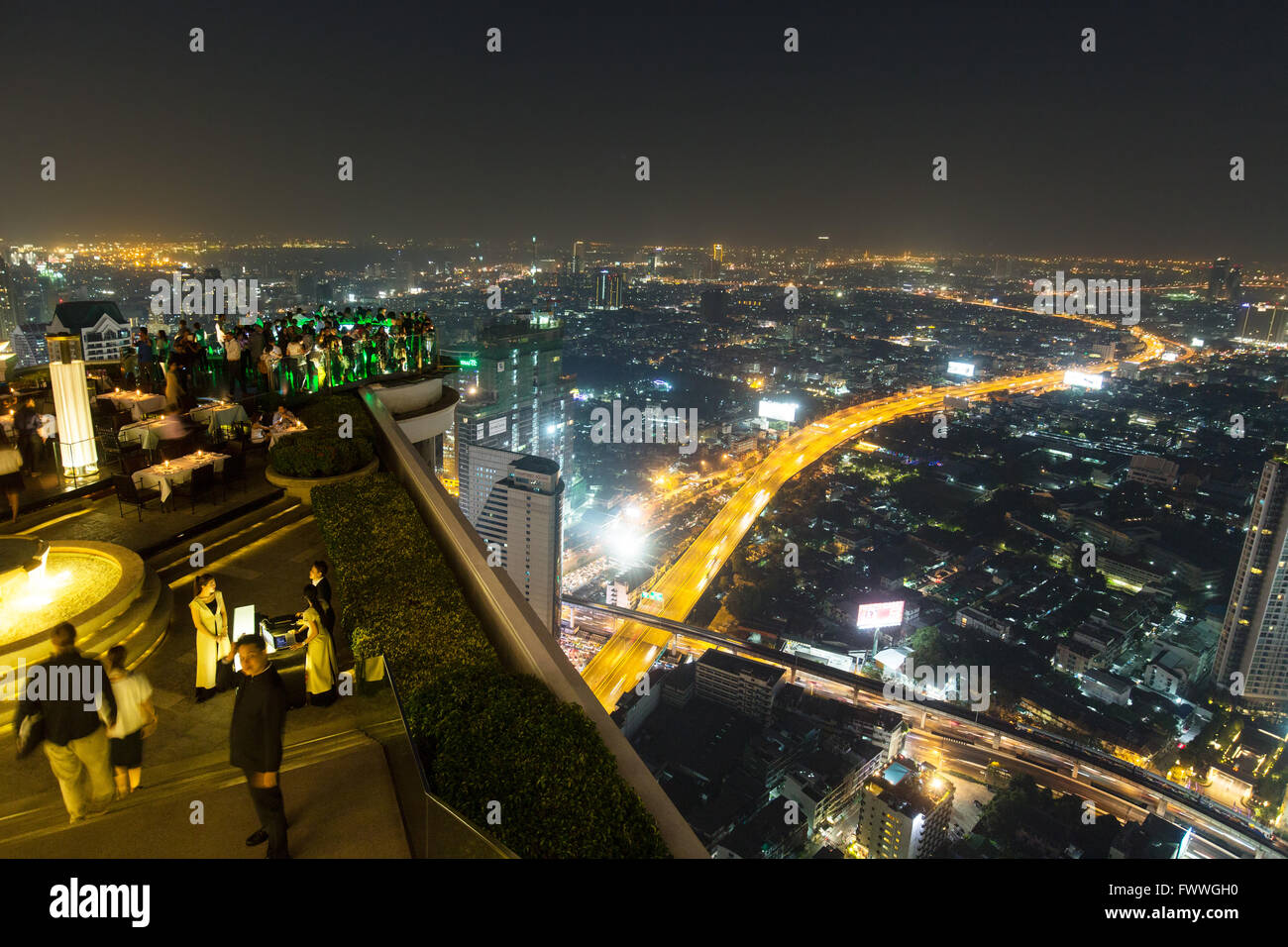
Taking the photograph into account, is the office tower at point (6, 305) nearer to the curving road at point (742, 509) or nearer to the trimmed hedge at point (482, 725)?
the curving road at point (742, 509)

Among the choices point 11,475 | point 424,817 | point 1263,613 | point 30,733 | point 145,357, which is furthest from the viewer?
point 1263,613

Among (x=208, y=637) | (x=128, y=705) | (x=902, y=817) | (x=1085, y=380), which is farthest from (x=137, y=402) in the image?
(x=1085, y=380)

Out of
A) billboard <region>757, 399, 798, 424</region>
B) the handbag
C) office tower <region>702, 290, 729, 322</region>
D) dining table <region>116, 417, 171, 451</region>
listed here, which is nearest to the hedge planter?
dining table <region>116, 417, 171, 451</region>

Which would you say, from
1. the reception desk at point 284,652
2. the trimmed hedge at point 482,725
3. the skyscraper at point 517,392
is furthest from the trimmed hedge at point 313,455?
the skyscraper at point 517,392

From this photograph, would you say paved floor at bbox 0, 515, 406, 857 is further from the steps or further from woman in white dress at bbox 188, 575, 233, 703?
woman in white dress at bbox 188, 575, 233, 703

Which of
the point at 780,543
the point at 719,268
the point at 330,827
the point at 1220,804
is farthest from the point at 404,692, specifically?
the point at 719,268

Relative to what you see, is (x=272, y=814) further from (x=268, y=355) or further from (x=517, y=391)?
(x=517, y=391)

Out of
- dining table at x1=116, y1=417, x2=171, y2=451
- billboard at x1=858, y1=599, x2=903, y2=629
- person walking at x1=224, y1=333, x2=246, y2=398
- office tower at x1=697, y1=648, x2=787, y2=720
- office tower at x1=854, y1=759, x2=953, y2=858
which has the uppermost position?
person walking at x1=224, y1=333, x2=246, y2=398
